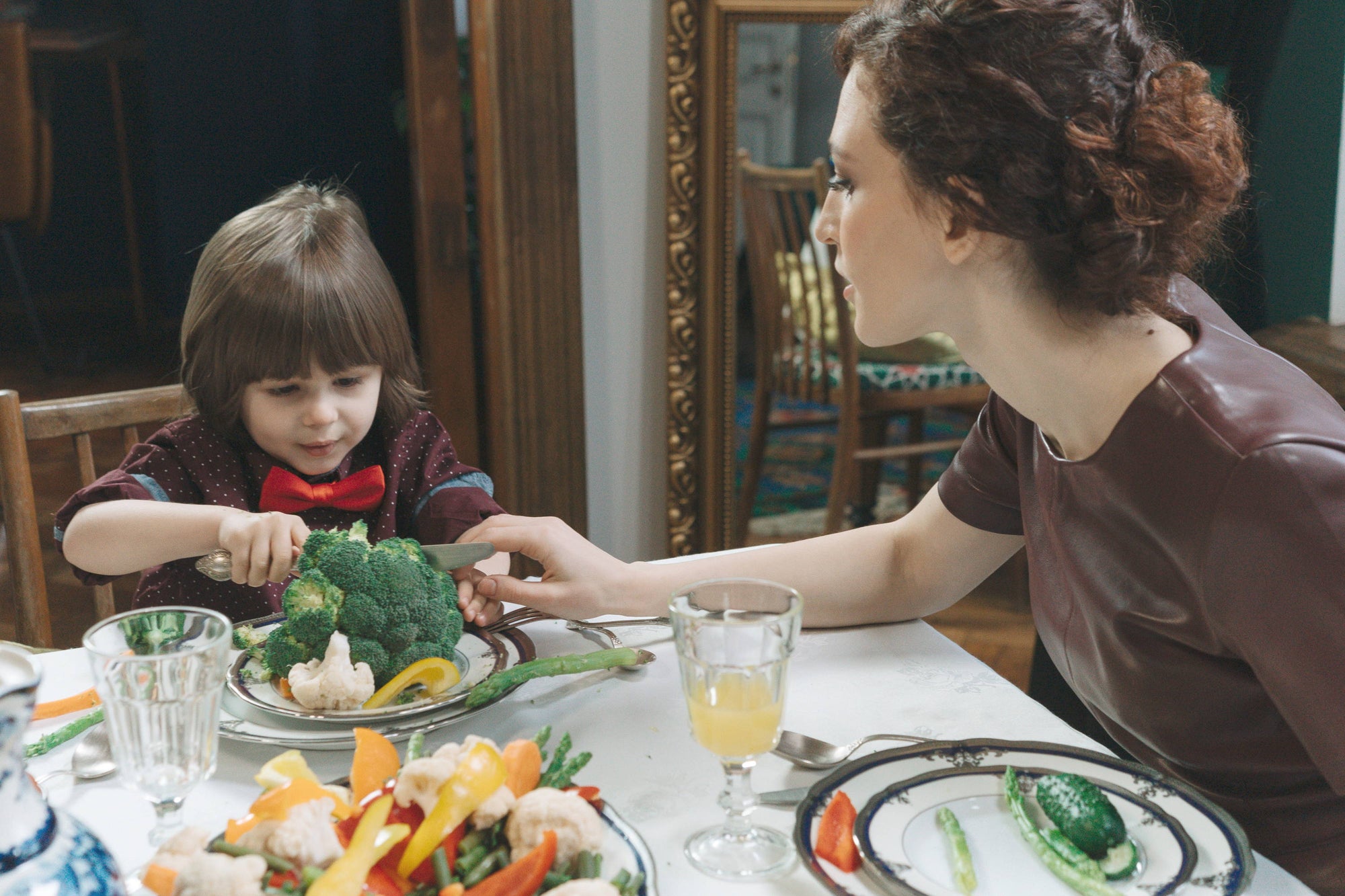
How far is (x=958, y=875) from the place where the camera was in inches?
28.7

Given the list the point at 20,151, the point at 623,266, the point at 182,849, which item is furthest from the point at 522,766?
the point at 20,151

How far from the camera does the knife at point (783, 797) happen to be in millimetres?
821

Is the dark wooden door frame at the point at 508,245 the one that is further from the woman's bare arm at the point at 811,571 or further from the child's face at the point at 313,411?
the woman's bare arm at the point at 811,571

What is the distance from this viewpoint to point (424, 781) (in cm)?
66

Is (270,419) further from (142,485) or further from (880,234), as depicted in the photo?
(880,234)

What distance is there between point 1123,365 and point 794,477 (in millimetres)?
2585

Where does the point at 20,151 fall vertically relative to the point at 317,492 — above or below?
above

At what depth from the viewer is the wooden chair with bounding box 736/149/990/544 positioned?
2.85 metres

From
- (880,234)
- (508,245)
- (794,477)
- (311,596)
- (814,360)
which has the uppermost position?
(880,234)

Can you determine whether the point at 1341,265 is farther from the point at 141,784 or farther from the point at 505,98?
the point at 141,784

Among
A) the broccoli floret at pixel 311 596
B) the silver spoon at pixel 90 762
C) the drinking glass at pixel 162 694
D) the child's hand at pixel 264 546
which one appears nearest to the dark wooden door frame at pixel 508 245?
the child's hand at pixel 264 546

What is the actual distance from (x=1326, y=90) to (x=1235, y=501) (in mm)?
1605

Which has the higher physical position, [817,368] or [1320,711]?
[1320,711]

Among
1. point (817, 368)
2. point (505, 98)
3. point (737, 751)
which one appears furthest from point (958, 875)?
point (817, 368)
